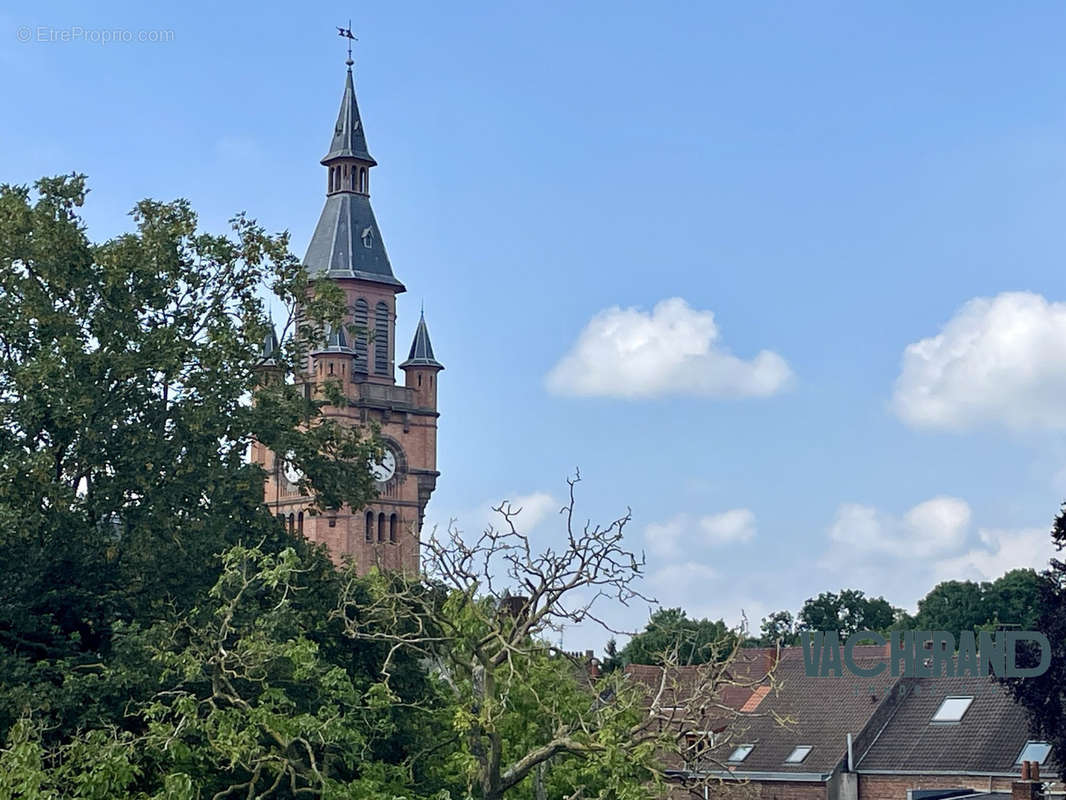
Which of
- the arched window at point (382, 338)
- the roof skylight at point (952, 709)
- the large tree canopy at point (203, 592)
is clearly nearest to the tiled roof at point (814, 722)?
the roof skylight at point (952, 709)

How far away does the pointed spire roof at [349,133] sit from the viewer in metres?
97.8

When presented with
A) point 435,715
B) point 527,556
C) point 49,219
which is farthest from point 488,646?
point 49,219

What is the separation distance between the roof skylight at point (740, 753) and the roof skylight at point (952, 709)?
18.2 ft

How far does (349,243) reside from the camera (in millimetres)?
96875

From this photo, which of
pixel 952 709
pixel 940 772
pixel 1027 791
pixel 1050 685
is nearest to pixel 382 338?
pixel 952 709

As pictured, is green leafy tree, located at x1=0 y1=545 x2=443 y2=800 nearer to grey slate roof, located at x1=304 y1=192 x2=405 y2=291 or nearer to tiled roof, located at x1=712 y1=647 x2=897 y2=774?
→ tiled roof, located at x1=712 y1=647 x2=897 y2=774

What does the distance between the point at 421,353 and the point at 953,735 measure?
5774cm

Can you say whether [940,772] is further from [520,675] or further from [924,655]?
[520,675]

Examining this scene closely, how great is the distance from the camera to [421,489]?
96375 millimetres

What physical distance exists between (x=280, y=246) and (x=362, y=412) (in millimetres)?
64756

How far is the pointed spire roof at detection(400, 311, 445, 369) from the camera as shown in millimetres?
97750

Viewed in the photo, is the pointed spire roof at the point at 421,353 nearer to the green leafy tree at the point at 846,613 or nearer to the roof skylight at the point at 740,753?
the green leafy tree at the point at 846,613

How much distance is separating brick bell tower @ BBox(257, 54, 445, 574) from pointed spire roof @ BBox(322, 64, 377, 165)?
0.06 m

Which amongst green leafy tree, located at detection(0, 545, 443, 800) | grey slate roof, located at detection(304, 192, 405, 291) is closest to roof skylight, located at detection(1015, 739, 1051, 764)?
green leafy tree, located at detection(0, 545, 443, 800)
